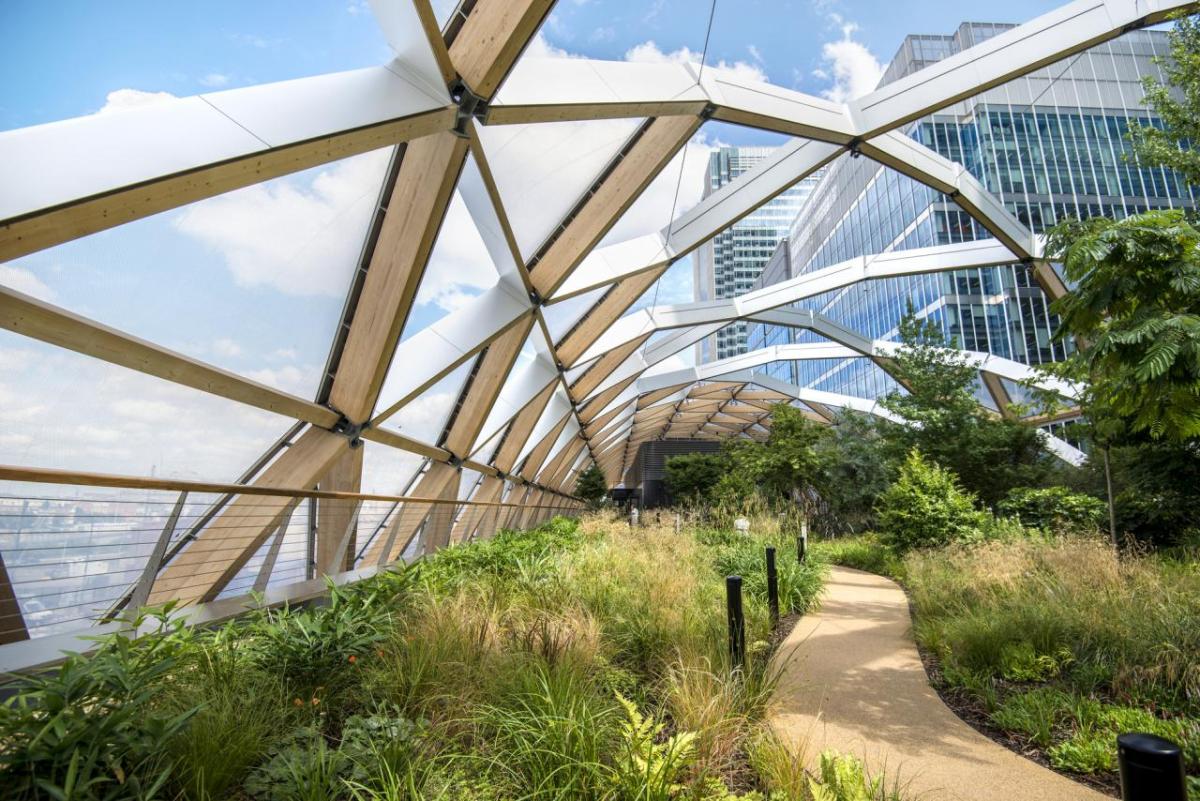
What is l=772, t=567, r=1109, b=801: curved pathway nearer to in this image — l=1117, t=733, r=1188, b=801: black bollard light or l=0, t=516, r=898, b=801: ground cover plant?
l=0, t=516, r=898, b=801: ground cover plant

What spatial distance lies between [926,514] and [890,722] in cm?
816

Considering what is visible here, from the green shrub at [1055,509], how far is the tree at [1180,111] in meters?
5.55

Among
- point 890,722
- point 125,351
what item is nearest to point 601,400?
point 125,351

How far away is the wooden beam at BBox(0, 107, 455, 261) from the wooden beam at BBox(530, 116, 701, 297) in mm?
3430

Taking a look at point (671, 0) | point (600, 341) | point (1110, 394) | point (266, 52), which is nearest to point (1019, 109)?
point (600, 341)

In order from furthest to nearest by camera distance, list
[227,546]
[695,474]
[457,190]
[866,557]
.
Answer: [695,474] → [866,557] → [457,190] → [227,546]

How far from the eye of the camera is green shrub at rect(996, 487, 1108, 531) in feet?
35.2

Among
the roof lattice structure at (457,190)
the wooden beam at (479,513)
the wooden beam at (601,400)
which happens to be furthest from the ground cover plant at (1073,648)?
the wooden beam at (601,400)

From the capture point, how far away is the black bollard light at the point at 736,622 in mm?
4098

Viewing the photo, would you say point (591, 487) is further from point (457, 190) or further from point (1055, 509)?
point (457, 190)

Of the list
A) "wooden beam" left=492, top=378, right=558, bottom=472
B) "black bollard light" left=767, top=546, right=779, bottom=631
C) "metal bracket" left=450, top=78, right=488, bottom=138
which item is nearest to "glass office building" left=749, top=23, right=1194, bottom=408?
"wooden beam" left=492, top=378, right=558, bottom=472

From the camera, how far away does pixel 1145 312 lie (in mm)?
3654

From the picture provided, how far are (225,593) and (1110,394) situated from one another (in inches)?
341

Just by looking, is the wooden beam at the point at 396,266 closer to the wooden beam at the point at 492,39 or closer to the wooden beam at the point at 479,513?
the wooden beam at the point at 492,39
